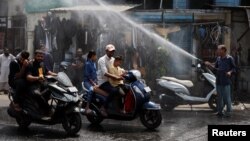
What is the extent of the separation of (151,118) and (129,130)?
19.0 inches

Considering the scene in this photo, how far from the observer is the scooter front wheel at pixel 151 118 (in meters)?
9.09

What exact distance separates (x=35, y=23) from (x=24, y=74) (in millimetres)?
10704

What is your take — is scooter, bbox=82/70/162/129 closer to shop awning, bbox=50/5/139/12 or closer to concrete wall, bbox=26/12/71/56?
shop awning, bbox=50/5/139/12

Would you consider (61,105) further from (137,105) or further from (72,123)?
(137,105)

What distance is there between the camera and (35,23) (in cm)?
1920

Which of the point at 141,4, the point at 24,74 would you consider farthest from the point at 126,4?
the point at 24,74

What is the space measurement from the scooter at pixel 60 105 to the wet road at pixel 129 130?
0.24 meters

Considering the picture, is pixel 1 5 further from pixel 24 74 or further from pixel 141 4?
pixel 24 74

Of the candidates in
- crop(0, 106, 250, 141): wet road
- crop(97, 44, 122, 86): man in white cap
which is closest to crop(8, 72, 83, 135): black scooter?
crop(0, 106, 250, 141): wet road

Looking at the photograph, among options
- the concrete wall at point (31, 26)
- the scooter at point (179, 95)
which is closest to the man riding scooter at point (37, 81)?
the scooter at point (179, 95)

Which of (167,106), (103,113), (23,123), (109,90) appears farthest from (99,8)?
(23,123)

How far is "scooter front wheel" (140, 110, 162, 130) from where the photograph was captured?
9.09m

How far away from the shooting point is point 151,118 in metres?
9.20

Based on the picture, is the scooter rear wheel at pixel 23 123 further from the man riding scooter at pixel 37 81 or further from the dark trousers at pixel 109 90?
the dark trousers at pixel 109 90
